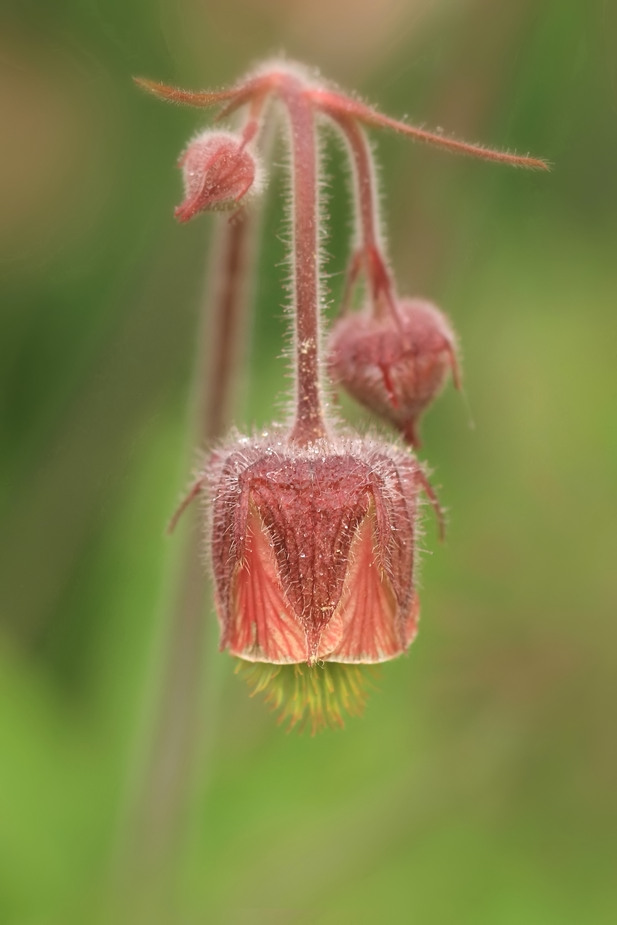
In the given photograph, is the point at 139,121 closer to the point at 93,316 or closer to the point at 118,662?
the point at 93,316

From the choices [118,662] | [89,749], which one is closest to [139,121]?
[118,662]

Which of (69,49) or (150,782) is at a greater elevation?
(69,49)

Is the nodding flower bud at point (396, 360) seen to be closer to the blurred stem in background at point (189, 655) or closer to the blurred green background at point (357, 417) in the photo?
the blurred stem in background at point (189, 655)

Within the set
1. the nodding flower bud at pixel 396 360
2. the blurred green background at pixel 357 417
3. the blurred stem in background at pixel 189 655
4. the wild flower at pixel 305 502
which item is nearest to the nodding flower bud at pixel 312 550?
the wild flower at pixel 305 502

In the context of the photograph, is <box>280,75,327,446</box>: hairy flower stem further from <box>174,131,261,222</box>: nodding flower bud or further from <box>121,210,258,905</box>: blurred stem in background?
<box>121,210,258,905</box>: blurred stem in background

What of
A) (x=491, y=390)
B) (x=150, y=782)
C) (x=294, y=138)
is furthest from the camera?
(x=491, y=390)

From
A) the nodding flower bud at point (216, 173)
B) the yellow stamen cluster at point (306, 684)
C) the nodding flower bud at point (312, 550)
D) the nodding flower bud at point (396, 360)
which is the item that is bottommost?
the yellow stamen cluster at point (306, 684)

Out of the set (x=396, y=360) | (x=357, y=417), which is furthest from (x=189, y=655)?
(x=396, y=360)
